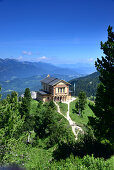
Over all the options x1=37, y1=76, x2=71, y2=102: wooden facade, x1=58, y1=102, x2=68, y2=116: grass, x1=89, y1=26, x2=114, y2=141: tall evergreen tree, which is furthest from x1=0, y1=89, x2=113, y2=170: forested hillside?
x1=37, y1=76, x2=71, y2=102: wooden facade

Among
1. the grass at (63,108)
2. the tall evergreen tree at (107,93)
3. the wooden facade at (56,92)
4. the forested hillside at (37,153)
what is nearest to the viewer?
the forested hillside at (37,153)

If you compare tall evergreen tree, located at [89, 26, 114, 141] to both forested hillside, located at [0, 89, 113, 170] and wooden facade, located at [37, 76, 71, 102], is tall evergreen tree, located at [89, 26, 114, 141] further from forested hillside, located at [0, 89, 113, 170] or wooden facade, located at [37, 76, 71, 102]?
wooden facade, located at [37, 76, 71, 102]

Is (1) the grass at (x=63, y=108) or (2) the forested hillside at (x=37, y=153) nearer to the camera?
(2) the forested hillside at (x=37, y=153)

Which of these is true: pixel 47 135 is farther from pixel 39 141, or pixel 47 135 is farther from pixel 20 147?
pixel 20 147

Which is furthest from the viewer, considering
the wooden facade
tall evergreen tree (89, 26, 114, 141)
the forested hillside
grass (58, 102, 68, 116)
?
the wooden facade

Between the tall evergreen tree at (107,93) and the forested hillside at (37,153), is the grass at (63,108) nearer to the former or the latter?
the forested hillside at (37,153)

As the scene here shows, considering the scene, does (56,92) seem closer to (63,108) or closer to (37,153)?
(63,108)

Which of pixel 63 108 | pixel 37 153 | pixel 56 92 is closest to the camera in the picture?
pixel 37 153

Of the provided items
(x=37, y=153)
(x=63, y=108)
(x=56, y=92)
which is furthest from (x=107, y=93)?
(x=56, y=92)

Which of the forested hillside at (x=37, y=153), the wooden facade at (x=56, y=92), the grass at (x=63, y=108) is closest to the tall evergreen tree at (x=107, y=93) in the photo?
the forested hillside at (x=37, y=153)

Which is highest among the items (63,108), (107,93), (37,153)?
(107,93)

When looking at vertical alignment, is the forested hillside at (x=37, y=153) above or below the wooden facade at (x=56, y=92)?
Answer: below

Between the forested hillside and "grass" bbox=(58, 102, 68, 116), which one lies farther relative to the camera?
"grass" bbox=(58, 102, 68, 116)

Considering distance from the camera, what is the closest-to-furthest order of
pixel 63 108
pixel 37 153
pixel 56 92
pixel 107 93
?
1. pixel 107 93
2. pixel 37 153
3. pixel 63 108
4. pixel 56 92
